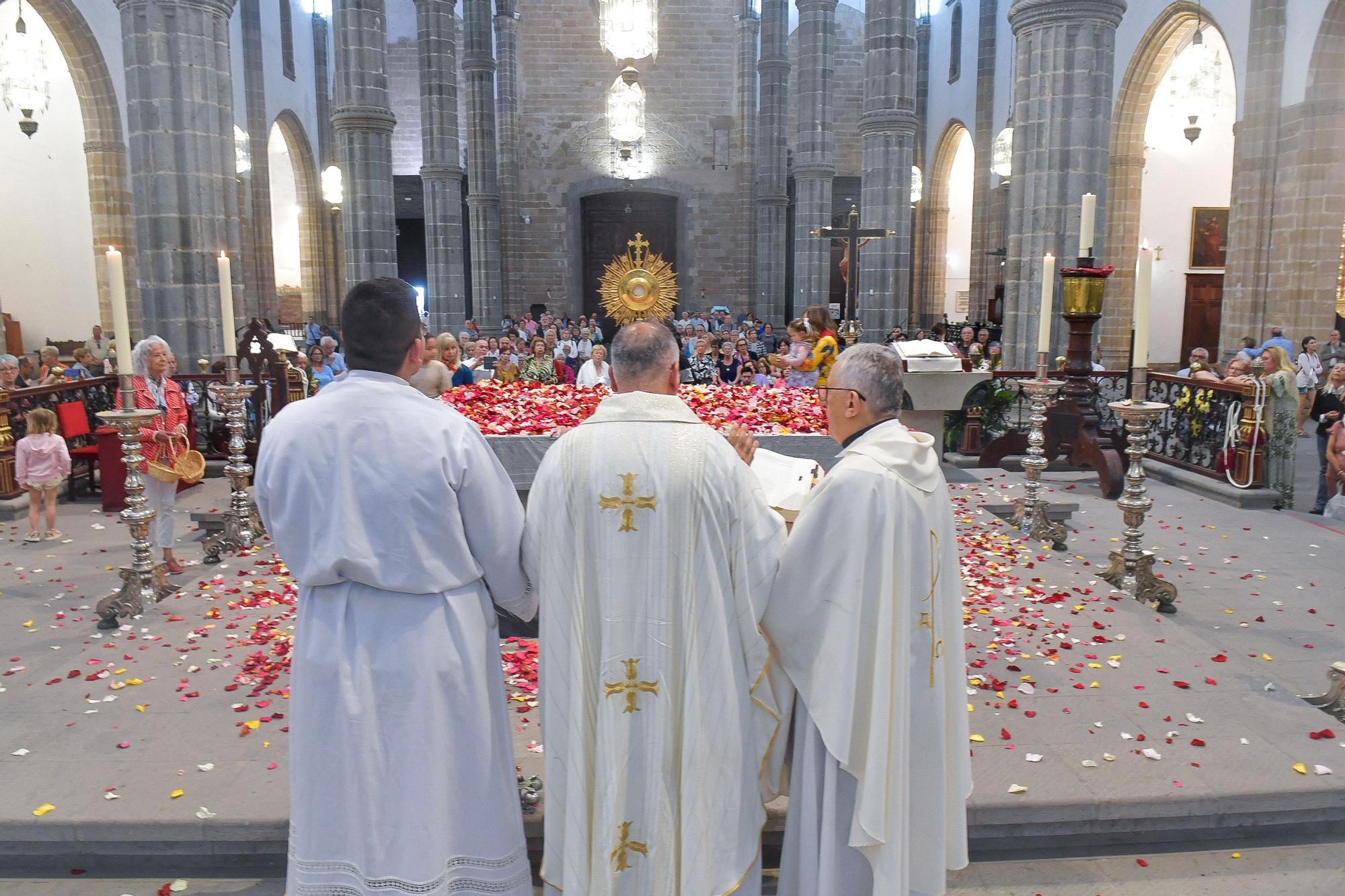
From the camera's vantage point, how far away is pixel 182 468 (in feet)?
20.9

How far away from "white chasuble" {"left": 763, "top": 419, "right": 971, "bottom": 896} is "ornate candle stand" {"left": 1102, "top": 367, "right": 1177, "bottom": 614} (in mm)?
3373

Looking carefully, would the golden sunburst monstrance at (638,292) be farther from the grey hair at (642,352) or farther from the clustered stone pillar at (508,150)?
the clustered stone pillar at (508,150)

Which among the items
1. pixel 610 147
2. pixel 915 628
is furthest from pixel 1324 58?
pixel 610 147

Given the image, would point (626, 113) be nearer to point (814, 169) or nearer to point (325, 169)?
point (814, 169)

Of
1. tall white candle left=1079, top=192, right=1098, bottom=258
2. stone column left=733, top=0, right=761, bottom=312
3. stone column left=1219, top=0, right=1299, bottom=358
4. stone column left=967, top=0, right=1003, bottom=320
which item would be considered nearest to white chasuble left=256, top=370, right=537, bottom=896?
tall white candle left=1079, top=192, right=1098, bottom=258

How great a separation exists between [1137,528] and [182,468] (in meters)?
5.84

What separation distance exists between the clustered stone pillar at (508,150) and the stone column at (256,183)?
6053 millimetres

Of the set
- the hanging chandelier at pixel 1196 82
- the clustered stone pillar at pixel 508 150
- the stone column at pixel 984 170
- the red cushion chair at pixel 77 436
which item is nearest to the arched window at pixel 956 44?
the stone column at pixel 984 170

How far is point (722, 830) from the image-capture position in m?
2.52

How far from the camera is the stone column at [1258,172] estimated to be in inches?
544

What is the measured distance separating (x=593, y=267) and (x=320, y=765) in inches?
1029

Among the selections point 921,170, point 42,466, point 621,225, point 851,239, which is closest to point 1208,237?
point 921,170

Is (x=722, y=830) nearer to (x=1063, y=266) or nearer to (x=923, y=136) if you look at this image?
(x=1063, y=266)

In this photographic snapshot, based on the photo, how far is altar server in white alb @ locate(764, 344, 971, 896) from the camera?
97.7 inches
